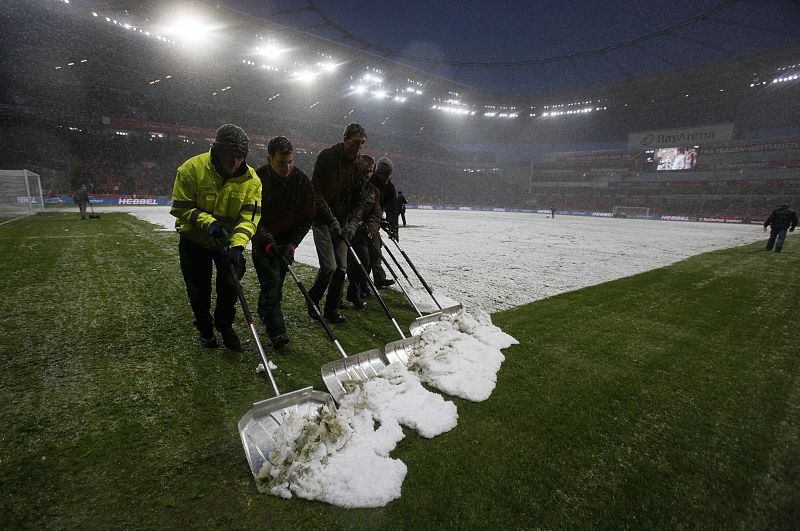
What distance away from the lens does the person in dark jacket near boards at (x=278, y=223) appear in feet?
10.00

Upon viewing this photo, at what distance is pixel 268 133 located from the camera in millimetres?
37281

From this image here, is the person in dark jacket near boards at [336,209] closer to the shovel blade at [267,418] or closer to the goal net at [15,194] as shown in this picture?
the shovel blade at [267,418]

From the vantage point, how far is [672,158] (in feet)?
139

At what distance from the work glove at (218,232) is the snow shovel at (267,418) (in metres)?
1.22

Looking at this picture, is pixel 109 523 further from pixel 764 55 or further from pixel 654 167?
pixel 654 167

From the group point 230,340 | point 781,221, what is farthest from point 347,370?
point 781,221

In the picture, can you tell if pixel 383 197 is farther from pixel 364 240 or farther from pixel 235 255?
pixel 235 255

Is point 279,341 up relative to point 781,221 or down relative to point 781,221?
down

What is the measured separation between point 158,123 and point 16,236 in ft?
87.8

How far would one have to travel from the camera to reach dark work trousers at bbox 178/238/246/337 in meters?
2.81

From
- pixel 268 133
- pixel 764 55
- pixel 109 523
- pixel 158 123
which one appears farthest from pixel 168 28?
pixel 764 55

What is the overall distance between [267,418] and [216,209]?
5.42 feet

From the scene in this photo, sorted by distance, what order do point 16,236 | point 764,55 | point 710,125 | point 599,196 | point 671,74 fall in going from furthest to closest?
point 599,196
point 710,125
point 671,74
point 764,55
point 16,236

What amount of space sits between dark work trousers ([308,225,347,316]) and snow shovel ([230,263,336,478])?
164 centimetres
